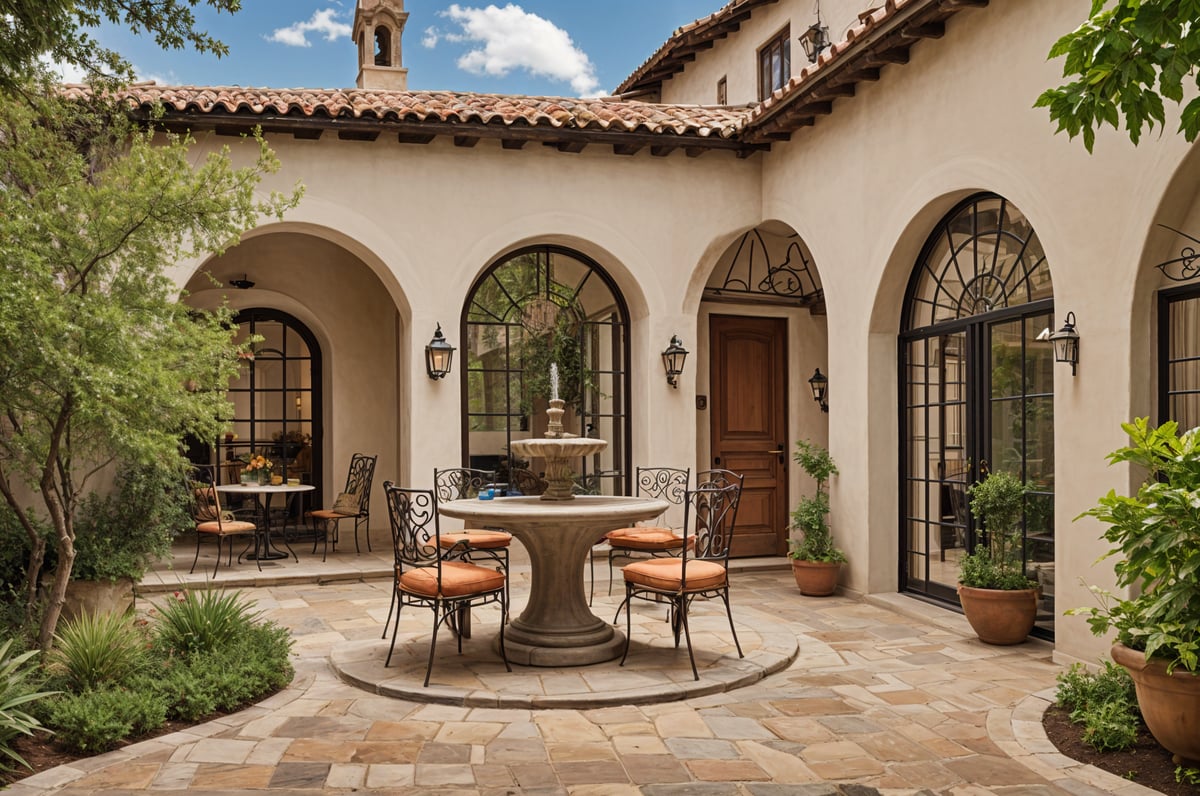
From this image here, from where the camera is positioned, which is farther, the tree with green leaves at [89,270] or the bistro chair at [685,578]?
the bistro chair at [685,578]

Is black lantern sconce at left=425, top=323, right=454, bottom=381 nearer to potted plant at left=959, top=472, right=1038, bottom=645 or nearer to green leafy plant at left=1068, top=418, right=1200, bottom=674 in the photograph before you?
potted plant at left=959, top=472, right=1038, bottom=645

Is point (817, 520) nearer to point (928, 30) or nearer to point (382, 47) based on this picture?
point (928, 30)

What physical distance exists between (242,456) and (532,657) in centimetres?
763

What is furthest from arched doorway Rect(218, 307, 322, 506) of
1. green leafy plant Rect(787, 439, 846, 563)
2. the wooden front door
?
green leafy plant Rect(787, 439, 846, 563)

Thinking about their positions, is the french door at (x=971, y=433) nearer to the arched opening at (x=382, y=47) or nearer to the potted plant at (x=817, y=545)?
the potted plant at (x=817, y=545)

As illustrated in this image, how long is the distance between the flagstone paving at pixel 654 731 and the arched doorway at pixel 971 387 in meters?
0.97

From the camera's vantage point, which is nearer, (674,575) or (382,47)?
(674,575)

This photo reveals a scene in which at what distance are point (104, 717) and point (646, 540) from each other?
417cm

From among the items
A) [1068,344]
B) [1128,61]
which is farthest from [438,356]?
[1128,61]

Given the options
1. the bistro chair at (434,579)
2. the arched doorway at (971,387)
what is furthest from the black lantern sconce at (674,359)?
the bistro chair at (434,579)

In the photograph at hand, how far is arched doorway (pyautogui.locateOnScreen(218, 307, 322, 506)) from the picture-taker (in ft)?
40.0

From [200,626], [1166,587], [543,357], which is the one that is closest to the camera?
[1166,587]

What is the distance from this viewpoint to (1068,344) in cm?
593

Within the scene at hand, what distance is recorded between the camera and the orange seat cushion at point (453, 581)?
563 centimetres
